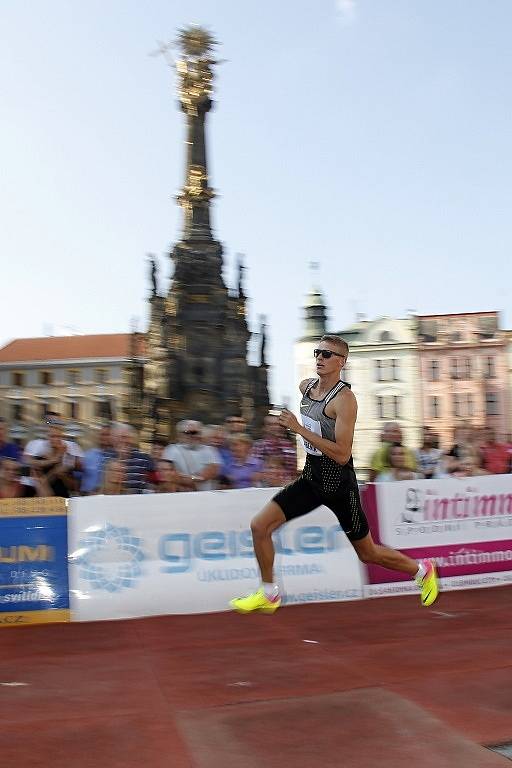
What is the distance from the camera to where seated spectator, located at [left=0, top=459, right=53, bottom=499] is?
338 inches

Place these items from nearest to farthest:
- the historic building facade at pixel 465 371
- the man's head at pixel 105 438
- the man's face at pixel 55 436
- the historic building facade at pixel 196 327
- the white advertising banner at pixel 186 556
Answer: the white advertising banner at pixel 186 556
the man's face at pixel 55 436
the man's head at pixel 105 438
the historic building facade at pixel 196 327
the historic building facade at pixel 465 371

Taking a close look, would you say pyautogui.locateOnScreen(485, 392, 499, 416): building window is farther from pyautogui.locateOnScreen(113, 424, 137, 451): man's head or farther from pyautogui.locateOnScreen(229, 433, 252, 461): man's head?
pyautogui.locateOnScreen(113, 424, 137, 451): man's head

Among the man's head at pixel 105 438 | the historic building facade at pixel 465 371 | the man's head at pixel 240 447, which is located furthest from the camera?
the historic building facade at pixel 465 371

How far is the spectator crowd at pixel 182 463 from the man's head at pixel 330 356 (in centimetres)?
372

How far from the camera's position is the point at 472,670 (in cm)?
537

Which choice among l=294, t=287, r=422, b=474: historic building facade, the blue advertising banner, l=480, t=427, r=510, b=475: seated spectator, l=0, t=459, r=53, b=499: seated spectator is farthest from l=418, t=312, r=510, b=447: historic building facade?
the blue advertising banner

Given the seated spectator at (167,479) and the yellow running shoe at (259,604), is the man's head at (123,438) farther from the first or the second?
the yellow running shoe at (259,604)

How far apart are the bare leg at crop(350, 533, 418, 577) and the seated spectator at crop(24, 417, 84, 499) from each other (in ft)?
12.0

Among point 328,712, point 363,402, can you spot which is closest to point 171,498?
point 328,712

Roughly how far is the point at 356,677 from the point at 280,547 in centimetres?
371

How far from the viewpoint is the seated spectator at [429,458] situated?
10.7 m

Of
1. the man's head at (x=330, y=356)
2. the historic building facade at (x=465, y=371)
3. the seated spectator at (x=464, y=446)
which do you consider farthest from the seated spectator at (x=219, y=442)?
the historic building facade at (x=465, y=371)

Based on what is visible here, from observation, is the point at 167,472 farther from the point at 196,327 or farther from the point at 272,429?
the point at 196,327

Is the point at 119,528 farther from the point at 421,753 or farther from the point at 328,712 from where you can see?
the point at 421,753
